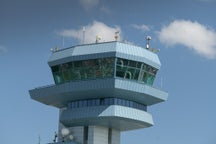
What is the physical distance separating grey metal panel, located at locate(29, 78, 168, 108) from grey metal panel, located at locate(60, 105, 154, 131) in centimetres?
231

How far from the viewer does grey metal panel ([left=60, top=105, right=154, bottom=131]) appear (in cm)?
11231

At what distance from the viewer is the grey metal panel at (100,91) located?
111438 mm

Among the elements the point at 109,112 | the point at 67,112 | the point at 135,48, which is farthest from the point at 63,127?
the point at 135,48

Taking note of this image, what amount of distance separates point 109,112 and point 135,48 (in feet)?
39.4

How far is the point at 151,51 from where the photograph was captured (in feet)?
386

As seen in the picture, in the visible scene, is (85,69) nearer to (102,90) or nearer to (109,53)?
(102,90)

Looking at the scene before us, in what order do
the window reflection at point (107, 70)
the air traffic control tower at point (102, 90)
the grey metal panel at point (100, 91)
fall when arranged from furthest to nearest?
the window reflection at point (107, 70) < the air traffic control tower at point (102, 90) < the grey metal panel at point (100, 91)

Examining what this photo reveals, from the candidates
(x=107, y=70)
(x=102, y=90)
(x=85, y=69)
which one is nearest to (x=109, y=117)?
(x=102, y=90)

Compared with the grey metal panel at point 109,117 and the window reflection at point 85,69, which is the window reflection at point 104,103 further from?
the window reflection at point 85,69

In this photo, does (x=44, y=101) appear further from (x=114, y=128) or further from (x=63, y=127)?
(x=114, y=128)

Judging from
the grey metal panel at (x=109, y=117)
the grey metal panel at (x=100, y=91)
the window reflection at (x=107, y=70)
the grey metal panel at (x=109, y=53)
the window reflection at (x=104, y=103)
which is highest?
the grey metal panel at (x=109, y=53)

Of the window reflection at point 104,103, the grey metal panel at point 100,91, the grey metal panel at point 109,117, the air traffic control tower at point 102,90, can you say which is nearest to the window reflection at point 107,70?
the air traffic control tower at point 102,90

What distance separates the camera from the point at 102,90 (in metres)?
112

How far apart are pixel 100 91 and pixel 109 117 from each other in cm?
480
